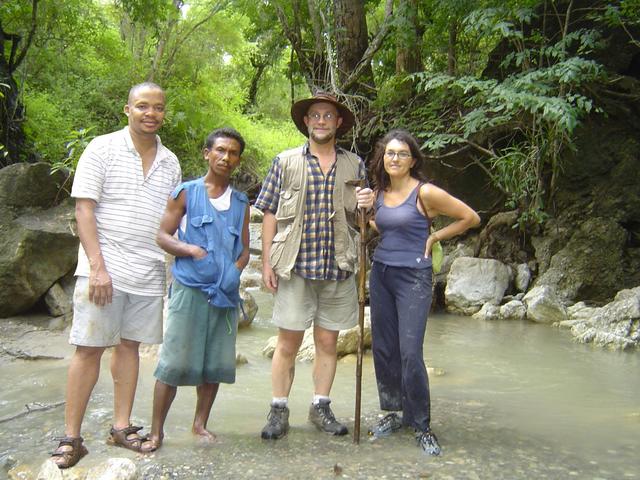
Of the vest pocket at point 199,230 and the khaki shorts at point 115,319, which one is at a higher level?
the vest pocket at point 199,230

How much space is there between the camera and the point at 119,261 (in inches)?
122

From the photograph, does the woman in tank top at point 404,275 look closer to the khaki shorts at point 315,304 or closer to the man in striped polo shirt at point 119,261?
the khaki shorts at point 315,304

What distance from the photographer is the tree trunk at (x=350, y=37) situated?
33.0ft

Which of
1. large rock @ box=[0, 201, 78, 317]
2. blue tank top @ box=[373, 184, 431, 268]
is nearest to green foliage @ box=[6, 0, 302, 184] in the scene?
large rock @ box=[0, 201, 78, 317]

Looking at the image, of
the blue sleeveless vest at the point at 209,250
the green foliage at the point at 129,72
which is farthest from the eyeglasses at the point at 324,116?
the green foliage at the point at 129,72

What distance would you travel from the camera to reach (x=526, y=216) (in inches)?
331

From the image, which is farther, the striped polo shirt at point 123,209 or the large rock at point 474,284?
the large rock at point 474,284

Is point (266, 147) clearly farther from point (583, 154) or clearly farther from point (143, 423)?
point (143, 423)

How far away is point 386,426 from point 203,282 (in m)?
1.37

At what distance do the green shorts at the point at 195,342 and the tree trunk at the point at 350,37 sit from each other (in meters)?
7.51

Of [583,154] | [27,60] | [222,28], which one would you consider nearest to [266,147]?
[222,28]

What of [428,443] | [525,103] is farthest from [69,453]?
[525,103]

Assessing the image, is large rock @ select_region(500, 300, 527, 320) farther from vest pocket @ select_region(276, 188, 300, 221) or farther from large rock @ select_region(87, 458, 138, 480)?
large rock @ select_region(87, 458, 138, 480)

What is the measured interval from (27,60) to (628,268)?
405 inches
